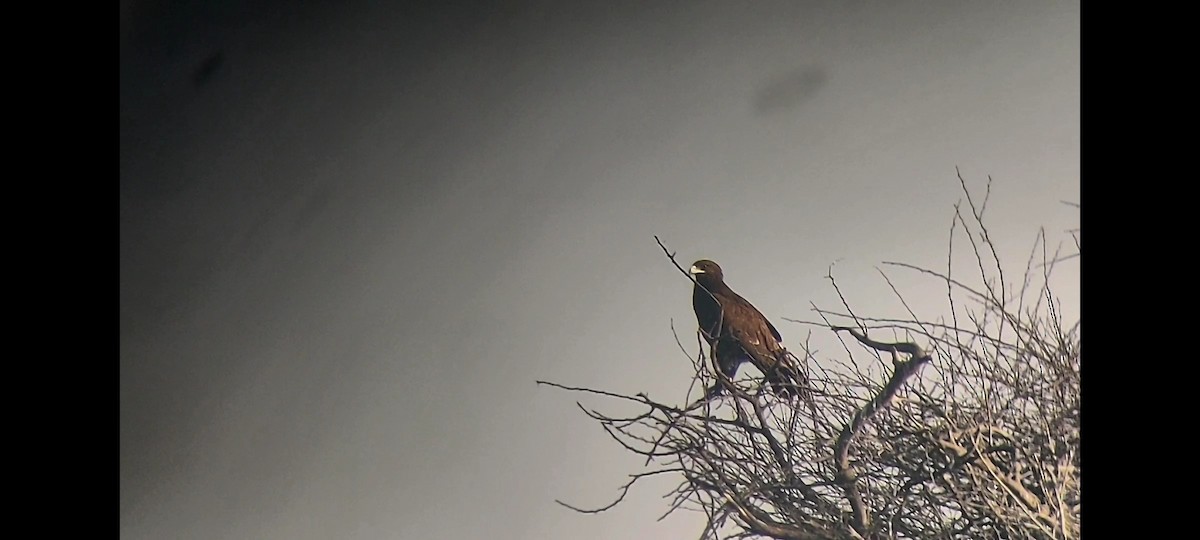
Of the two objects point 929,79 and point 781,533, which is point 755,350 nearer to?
point 781,533

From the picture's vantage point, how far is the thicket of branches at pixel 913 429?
1.32 meters

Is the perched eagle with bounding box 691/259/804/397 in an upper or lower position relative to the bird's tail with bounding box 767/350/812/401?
upper

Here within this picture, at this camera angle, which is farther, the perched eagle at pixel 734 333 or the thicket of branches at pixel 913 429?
the perched eagle at pixel 734 333

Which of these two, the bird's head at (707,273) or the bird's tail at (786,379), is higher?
the bird's head at (707,273)

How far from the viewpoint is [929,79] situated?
1410mm

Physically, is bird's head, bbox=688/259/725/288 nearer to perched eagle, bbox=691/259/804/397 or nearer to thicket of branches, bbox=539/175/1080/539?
perched eagle, bbox=691/259/804/397

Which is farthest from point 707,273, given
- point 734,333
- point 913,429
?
point 913,429

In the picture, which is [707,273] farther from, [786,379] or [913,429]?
[913,429]

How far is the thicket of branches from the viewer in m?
1.32

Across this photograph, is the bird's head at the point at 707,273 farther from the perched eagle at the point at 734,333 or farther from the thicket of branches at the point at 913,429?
the thicket of branches at the point at 913,429

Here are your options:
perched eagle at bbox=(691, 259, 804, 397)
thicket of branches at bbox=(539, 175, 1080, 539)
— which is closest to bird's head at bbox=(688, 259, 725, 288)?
perched eagle at bbox=(691, 259, 804, 397)

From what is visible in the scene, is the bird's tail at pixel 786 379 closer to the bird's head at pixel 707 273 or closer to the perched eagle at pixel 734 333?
the perched eagle at pixel 734 333

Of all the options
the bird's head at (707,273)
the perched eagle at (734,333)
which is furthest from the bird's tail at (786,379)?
the bird's head at (707,273)
